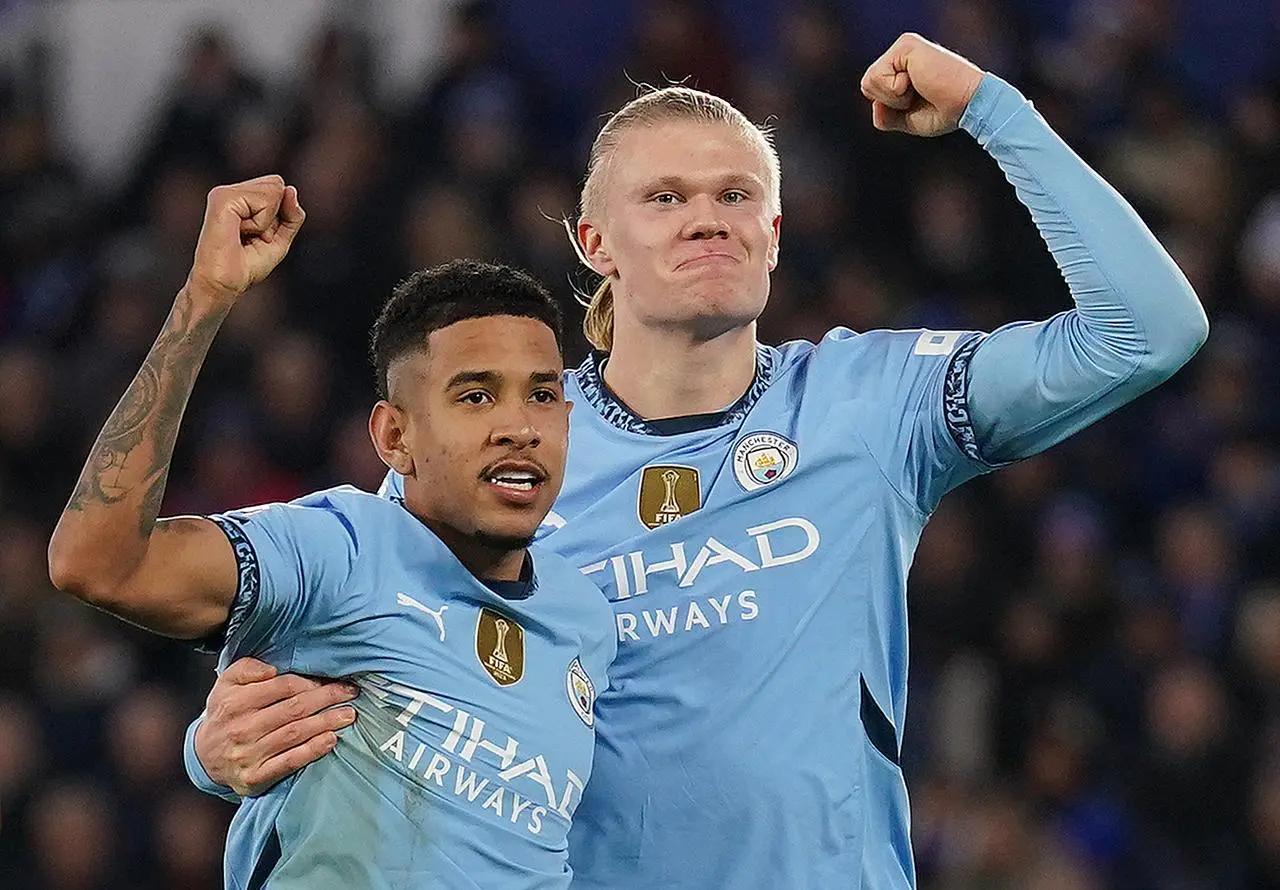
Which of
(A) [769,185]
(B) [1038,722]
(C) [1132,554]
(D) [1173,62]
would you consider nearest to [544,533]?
(A) [769,185]

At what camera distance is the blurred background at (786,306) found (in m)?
6.81

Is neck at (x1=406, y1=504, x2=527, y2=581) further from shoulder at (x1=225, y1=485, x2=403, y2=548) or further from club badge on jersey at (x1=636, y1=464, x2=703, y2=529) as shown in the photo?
club badge on jersey at (x1=636, y1=464, x2=703, y2=529)

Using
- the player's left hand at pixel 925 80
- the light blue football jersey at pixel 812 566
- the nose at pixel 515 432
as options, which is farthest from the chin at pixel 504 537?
the player's left hand at pixel 925 80

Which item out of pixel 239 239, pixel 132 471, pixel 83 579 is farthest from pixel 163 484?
pixel 239 239

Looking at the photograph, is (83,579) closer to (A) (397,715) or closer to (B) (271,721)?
(B) (271,721)

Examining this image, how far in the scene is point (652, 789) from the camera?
11.2ft

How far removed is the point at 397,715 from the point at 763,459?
85cm

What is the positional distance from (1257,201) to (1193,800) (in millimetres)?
2302

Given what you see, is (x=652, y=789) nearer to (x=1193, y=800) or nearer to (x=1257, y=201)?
(x=1193, y=800)

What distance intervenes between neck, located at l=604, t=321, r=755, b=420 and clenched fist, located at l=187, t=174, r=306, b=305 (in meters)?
1.00

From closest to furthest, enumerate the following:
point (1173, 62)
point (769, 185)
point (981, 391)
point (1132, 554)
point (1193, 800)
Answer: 1. point (981, 391)
2. point (769, 185)
3. point (1193, 800)
4. point (1132, 554)
5. point (1173, 62)

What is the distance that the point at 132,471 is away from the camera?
267cm

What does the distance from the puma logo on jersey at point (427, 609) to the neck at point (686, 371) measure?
0.79m

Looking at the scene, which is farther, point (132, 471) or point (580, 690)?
point (580, 690)
